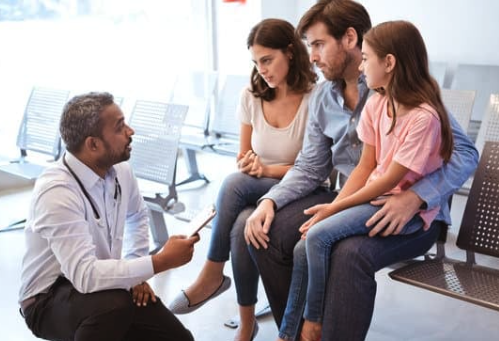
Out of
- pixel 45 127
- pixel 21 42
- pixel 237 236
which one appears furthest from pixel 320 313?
pixel 21 42

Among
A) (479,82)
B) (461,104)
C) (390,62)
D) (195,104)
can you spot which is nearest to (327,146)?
(390,62)

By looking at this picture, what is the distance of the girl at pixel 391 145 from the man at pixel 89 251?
41cm

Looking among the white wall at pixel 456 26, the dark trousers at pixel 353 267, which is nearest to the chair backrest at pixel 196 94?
the white wall at pixel 456 26

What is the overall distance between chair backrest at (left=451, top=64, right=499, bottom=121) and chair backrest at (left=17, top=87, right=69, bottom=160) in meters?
2.73

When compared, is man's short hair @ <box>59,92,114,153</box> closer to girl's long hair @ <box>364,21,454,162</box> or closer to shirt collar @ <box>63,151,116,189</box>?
shirt collar @ <box>63,151,116,189</box>

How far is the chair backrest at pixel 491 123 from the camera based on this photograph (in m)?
3.67

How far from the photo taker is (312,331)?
6.79 feet

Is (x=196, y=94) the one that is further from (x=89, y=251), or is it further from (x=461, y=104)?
(x=89, y=251)

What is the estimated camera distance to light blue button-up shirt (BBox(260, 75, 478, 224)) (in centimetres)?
237

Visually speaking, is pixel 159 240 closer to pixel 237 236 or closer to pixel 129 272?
pixel 237 236

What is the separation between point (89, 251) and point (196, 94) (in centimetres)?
333

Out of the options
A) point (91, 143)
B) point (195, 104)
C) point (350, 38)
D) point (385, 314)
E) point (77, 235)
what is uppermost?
point (350, 38)

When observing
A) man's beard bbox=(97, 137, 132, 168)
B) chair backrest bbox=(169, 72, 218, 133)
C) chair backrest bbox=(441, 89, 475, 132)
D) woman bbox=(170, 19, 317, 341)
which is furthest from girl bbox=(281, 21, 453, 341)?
chair backrest bbox=(169, 72, 218, 133)

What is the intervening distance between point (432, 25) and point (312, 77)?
8.88ft
